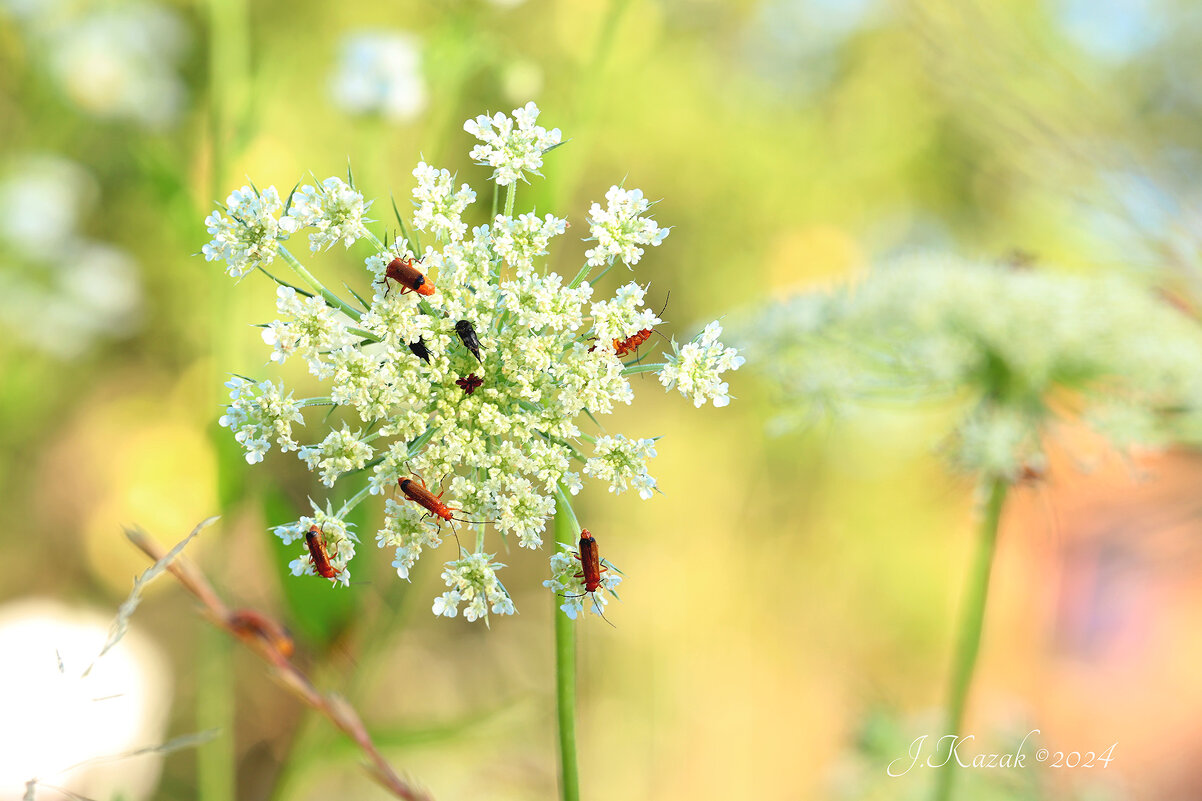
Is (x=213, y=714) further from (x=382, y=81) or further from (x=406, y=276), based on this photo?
(x=382, y=81)

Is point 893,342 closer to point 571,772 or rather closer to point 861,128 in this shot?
point 571,772

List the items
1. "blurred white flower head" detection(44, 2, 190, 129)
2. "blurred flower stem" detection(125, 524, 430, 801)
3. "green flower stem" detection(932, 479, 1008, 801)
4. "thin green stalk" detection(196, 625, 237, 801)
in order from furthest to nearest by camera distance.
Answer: "blurred white flower head" detection(44, 2, 190, 129), "thin green stalk" detection(196, 625, 237, 801), "green flower stem" detection(932, 479, 1008, 801), "blurred flower stem" detection(125, 524, 430, 801)

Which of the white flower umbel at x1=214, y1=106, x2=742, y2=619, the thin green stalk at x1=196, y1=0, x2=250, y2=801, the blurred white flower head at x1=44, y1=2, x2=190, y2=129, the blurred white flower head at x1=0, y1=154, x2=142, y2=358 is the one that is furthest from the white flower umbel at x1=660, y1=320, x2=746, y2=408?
the blurred white flower head at x1=0, y1=154, x2=142, y2=358

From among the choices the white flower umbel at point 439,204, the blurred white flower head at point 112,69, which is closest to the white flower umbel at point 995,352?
the white flower umbel at point 439,204

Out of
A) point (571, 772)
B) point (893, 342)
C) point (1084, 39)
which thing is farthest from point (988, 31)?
point (1084, 39)

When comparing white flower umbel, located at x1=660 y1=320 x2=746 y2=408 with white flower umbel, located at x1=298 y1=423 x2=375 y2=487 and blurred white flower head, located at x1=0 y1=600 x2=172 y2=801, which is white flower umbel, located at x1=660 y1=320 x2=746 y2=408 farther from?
blurred white flower head, located at x1=0 y1=600 x2=172 y2=801

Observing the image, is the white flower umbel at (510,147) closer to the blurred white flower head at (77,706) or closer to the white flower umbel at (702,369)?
the white flower umbel at (702,369)
